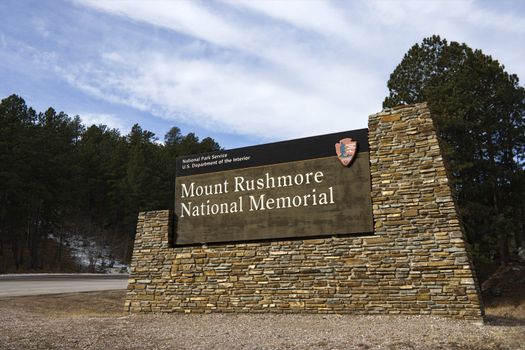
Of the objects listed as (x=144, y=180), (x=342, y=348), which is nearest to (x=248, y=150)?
(x=342, y=348)

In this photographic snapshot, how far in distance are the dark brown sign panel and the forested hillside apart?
2716 centimetres

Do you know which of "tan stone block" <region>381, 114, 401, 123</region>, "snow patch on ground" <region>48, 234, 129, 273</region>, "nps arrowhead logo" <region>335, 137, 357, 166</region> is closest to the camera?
"tan stone block" <region>381, 114, 401, 123</region>

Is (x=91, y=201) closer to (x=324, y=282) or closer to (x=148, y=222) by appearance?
(x=148, y=222)

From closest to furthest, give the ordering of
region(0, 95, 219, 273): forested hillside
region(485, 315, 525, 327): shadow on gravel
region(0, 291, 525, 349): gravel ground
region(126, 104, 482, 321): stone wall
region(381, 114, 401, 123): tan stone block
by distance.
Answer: region(0, 291, 525, 349): gravel ground < region(485, 315, 525, 327): shadow on gravel < region(126, 104, 482, 321): stone wall < region(381, 114, 401, 123): tan stone block < region(0, 95, 219, 273): forested hillside

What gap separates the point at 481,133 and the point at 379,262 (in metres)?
15.3

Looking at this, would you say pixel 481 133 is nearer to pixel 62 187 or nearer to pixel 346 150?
pixel 346 150

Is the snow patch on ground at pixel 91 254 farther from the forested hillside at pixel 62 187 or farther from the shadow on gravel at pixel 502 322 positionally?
the shadow on gravel at pixel 502 322

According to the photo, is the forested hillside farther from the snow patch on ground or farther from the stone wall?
the stone wall

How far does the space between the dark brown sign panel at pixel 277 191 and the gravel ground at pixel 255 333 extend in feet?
6.91

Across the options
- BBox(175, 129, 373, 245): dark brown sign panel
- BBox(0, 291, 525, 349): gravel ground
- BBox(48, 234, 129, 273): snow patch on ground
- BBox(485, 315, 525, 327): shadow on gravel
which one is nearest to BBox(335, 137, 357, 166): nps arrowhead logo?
BBox(175, 129, 373, 245): dark brown sign panel

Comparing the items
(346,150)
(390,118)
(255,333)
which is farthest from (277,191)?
(255,333)

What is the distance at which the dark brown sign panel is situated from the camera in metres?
10.9

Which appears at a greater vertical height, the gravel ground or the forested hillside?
the forested hillside

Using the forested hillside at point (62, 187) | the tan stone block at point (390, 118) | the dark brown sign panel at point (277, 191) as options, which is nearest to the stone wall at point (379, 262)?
the tan stone block at point (390, 118)
